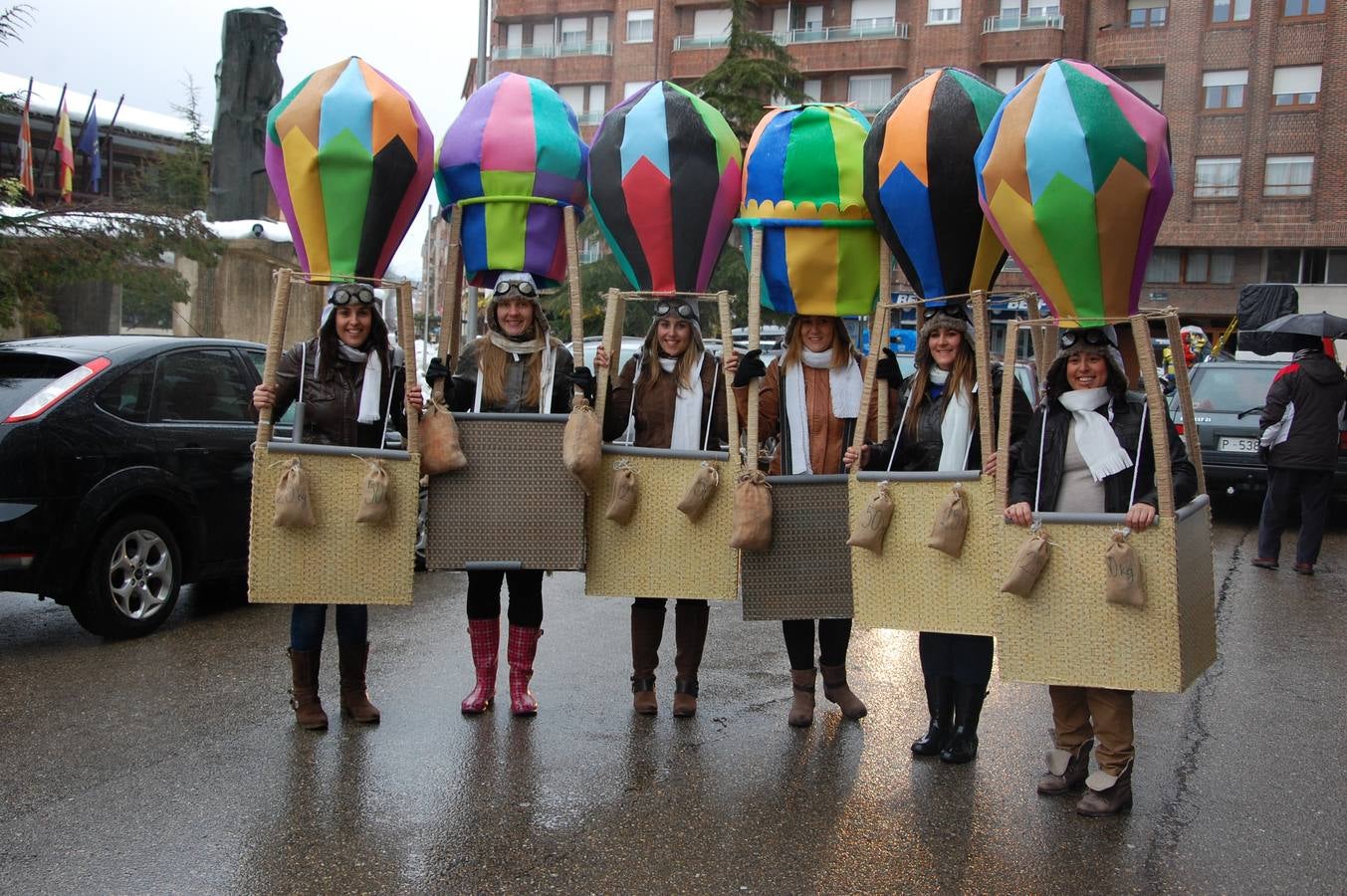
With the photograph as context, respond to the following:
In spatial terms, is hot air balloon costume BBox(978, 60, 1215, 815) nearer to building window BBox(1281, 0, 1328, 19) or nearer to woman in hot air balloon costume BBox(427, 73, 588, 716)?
woman in hot air balloon costume BBox(427, 73, 588, 716)

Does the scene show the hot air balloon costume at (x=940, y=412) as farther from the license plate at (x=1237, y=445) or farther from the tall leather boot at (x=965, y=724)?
the license plate at (x=1237, y=445)

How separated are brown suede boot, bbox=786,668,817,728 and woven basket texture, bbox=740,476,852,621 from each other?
45 cm

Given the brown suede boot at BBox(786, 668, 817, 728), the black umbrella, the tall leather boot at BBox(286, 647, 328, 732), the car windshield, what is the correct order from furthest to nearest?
1. the car windshield
2. the black umbrella
3. the brown suede boot at BBox(786, 668, 817, 728)
4. the tall leather boot at BBox(286, 647, 328, 732)

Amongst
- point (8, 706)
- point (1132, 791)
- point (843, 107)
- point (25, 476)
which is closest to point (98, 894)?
point (8, 706)

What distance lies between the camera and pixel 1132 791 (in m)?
4.59

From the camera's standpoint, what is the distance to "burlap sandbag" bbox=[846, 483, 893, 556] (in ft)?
15.1

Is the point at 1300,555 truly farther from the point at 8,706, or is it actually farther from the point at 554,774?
the point at 8,706

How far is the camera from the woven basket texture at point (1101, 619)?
4.07m

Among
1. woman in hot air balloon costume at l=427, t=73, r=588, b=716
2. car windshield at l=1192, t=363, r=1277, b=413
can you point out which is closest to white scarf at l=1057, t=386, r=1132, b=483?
woman in hot air balloon costume at l=427, t=73, r=588, b=716

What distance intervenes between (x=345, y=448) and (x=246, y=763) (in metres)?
1.29

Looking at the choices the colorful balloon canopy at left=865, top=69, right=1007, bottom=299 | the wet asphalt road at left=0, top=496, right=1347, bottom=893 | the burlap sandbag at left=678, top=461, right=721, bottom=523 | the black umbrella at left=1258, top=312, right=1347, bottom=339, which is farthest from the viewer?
the black umbrella at left=1258, top=312, right=1347, bottom=339

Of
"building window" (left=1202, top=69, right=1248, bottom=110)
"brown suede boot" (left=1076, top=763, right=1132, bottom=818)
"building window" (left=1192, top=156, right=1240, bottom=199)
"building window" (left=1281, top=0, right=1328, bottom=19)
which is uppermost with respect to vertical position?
"building window" (left=1281, top=0, right=1328, bottom=19)

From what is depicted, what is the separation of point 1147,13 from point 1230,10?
101 inches

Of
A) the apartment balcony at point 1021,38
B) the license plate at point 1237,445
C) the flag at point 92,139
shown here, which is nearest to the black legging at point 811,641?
the license plate at point 1237,445
